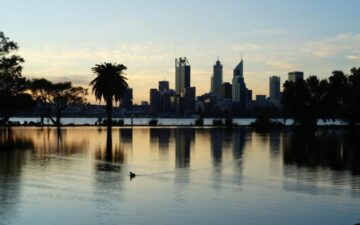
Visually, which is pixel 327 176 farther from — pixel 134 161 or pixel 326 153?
pixel 326 153

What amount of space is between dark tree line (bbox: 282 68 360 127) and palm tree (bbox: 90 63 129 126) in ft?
116

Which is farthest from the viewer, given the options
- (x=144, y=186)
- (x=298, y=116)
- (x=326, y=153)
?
(x=298, y=116)

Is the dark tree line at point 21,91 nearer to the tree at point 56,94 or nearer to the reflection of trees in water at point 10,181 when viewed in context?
the tree at point 56,94

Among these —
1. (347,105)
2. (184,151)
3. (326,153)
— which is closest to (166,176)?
(184,151)

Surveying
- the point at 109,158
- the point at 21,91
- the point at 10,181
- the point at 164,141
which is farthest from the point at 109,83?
the point at 10,181

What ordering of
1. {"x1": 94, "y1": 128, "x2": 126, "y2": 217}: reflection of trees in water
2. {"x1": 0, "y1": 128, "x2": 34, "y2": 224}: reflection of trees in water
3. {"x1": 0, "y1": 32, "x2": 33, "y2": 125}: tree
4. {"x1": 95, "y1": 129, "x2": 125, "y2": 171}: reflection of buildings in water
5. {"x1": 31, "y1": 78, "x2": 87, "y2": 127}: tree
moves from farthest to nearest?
{"x1": 31, "y1": 78, "x2": 87, "y2": 127}: tree
{"x1": 0, "y1": 32, "x2": 33, "y2": 125}: tree
{"x1": 95, "y1": 129, "x2": 125, "y2": 171}: reflection of buildings in water
{"x1": 94, "y1": 128, "x2": 126, "y2": 217}: reflection of trees in water
{"x1": 0, "y1": 128, "x2": 34, "y2": 224}: reflection of trees in water

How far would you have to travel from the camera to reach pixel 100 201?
1739cm

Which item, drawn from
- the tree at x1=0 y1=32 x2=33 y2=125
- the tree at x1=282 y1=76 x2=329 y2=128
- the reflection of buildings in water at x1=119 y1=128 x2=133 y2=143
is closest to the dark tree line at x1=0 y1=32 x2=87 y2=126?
the tree at x1=0 y1=32 x2=33 y2=125

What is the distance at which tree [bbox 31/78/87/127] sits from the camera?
99688 mm

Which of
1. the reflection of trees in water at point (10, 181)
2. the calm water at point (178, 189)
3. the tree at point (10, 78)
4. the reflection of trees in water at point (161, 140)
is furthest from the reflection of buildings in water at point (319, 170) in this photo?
the tree at point (10, 78)

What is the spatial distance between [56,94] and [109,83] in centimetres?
2049

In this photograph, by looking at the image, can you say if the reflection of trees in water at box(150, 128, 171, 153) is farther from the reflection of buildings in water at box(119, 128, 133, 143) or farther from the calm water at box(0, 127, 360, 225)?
the calm water at box(0, 127, 360, 225)

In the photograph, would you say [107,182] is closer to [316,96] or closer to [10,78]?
[10,78]

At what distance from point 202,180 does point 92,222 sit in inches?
338
